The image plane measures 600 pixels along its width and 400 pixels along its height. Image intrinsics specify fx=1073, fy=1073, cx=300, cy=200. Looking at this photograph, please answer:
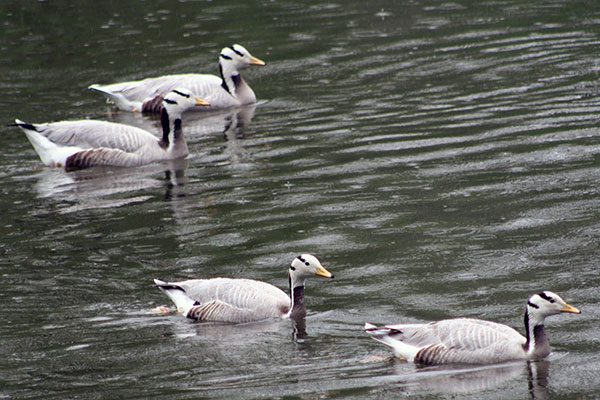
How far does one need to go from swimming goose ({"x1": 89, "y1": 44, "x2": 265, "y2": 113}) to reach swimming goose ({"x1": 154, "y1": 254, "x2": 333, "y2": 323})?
12591 millimetres

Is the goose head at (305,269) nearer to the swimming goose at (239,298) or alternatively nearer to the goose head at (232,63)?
the swimming goose at (239,298)

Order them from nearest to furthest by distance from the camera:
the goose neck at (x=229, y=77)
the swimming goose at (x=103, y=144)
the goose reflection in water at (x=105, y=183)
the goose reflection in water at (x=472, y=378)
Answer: the goose reflection in water at (x=472, y=378) → the goose reflection in water at (x=105, y=183) → the swimming goose at (x=103, y=144) → the goose neck at (x=229, y=77)

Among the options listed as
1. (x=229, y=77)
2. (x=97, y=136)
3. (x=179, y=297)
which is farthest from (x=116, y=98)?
(x=179, y=297)

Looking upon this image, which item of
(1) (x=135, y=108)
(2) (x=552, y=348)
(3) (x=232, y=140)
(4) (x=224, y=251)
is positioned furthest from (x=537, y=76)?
(2) (x=552, y=348)

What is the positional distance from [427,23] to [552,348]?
19.6m

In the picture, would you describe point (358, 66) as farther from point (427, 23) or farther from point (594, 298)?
point (594, 298)

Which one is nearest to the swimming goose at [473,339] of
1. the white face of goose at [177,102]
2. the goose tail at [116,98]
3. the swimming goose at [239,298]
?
the swimming goose at [239,298]

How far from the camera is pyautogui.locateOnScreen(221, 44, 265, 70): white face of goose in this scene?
83.3ft

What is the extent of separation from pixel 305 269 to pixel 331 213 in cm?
349

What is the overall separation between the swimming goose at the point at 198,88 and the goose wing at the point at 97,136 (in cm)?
379

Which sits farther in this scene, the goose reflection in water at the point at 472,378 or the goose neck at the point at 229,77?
the goose neck at the point at 229,77

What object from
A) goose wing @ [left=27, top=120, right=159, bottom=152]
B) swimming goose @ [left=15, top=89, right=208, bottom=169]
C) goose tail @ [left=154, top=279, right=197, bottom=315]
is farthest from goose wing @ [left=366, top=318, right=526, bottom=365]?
goose wing @ [left=27, top=120, right=159, bottom=152]

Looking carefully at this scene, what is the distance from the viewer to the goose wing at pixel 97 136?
2066 centimetres

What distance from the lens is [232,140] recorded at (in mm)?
21422
